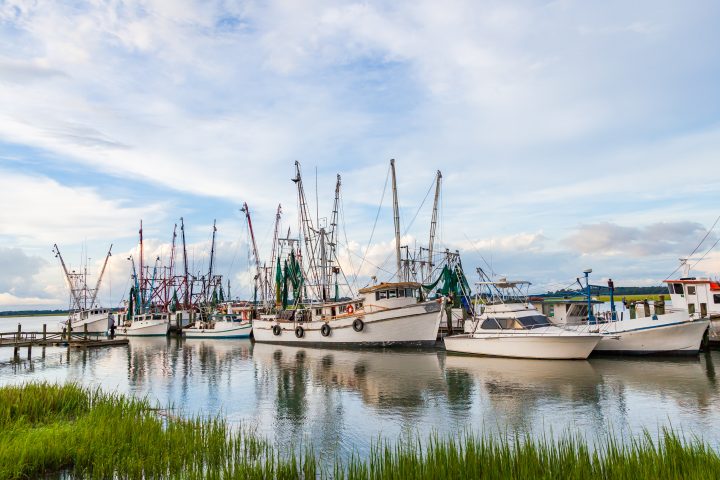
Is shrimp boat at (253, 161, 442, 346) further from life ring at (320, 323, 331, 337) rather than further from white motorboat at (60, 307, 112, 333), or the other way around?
white motorboat at (60, 307, 112, 333)

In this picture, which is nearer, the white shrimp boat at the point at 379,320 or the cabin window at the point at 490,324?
the cabin window at the point at 490,324

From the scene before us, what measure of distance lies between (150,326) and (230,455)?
68.9m

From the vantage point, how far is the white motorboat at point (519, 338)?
2948 cm

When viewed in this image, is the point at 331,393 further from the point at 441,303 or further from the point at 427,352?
the point at 441,303

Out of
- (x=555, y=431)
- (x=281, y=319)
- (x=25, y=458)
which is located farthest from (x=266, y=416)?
(x=281, y=319)

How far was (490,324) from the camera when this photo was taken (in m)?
33.2

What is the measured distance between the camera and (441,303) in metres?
42.1

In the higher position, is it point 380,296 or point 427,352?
point 380,296

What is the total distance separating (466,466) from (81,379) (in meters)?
28.0

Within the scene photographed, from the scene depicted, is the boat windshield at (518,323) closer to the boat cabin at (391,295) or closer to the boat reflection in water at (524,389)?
the boat reflection in water at (524,389)

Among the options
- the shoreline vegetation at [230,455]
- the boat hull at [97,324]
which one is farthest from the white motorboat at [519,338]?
the boat hull at [97,324]

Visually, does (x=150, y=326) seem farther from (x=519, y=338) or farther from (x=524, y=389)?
(x=524, y=389)

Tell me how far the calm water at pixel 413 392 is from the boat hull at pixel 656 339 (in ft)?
3.97

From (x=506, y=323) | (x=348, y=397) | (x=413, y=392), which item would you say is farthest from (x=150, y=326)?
(x=413, y=392)
